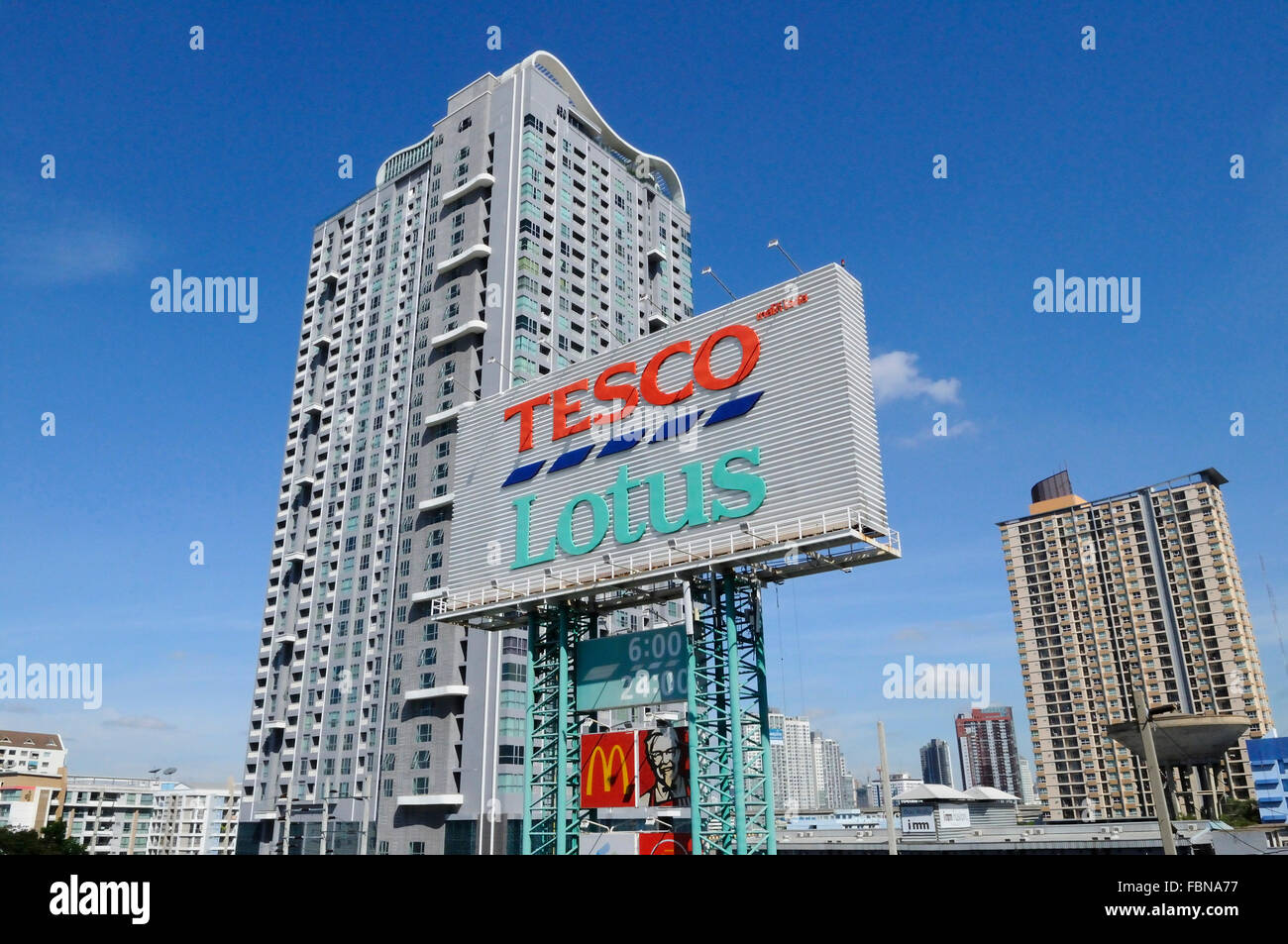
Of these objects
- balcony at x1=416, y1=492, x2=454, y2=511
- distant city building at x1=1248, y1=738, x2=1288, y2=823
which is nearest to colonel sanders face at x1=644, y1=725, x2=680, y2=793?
balcony at x1=416, y1=492, x2=454, y2=511

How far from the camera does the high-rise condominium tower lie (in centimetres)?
7694

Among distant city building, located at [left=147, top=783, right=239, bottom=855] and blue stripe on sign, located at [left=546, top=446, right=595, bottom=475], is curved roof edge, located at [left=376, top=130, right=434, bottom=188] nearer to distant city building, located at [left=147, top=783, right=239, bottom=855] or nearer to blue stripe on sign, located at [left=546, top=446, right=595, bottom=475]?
blue stripe on sign, located at [left=546, top=446, right=595, bottom=475]

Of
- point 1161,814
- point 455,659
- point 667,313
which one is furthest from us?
point 667,313

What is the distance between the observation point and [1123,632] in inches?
5906

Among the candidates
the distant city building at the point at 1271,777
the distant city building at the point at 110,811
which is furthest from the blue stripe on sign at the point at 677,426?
the distant city building at the point at 110,811

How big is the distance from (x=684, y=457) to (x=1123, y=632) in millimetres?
140569

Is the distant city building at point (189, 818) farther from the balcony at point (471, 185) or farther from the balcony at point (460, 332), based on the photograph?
the balcony at point (471, 185)

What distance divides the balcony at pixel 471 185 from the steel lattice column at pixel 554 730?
63919mm

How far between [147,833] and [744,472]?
192086 mm

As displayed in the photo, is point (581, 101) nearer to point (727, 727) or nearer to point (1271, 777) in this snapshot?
point (727, 727)

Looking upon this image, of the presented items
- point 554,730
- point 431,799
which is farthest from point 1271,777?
point 554,730
